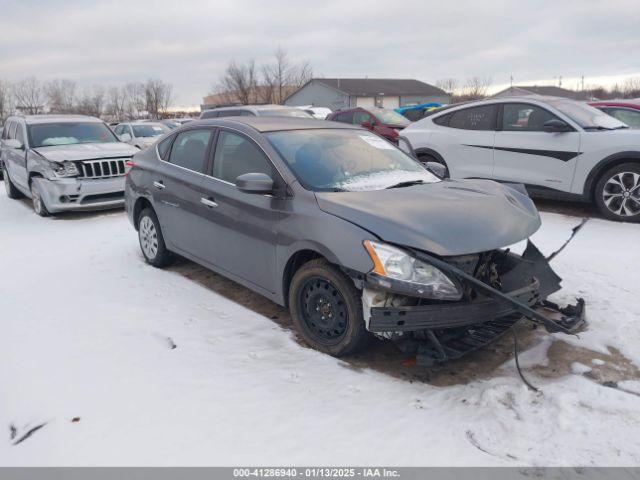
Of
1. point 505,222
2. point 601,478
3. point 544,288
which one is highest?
point 505,222

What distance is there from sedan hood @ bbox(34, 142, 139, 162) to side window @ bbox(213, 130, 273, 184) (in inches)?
191

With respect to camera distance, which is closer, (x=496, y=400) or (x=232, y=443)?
(x=232, y=443)

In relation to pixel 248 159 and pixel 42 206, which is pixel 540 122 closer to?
pixel 248 159

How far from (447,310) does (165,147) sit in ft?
12.1

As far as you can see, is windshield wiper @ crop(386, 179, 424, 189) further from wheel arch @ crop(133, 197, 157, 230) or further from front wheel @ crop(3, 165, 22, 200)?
front wheel @ crop(3, 165, 22, 200)

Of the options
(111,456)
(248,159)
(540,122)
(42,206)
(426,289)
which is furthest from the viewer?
(42,206)

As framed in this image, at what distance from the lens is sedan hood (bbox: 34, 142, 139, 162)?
8.29 m

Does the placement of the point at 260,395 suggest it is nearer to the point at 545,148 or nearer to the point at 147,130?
the point at 545,148

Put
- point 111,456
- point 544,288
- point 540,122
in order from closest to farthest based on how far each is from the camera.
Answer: point 111,456 → point 544,288 → point 540,122

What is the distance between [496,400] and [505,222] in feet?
3.90

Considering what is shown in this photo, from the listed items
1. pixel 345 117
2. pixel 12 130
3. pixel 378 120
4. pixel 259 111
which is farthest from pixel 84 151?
pixel 345 117

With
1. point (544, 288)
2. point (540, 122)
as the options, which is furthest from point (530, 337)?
point (540, 122)

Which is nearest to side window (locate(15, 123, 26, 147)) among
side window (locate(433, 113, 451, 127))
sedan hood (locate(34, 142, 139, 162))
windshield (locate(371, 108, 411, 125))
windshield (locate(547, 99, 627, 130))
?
sedan hood (locate(34, 142, 139, 162))

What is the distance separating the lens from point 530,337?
3822 mm
